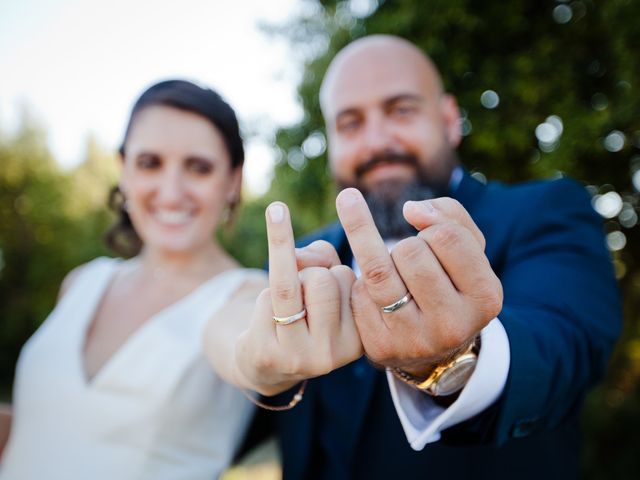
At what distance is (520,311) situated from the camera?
1432 millimetres

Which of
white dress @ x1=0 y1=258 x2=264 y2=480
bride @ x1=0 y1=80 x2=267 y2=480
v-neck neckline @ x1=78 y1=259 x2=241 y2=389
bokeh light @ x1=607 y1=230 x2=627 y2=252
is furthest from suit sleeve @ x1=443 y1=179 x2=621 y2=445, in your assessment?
bokeh light @ x1=607 y1=230 x2=627 y2=252

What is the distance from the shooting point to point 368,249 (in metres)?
0.90

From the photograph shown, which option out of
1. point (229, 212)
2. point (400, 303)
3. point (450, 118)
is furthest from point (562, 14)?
point (400, 303)

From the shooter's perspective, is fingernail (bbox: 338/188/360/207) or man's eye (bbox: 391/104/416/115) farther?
man's eye (bbox: 391/104/416/115)

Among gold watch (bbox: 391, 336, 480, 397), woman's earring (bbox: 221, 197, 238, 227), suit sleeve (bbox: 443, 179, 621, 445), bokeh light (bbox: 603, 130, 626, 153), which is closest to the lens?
gold watch (bbox: 391, 336, 480, 397)

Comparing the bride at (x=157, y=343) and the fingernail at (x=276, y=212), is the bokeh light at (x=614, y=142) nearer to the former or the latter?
the bride at (x=157, y=343)

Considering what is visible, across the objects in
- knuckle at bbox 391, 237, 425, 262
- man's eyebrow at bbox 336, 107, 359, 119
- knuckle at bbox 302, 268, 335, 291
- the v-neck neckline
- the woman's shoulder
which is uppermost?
man's eyebrow at bbox 336, 107, 359, 119

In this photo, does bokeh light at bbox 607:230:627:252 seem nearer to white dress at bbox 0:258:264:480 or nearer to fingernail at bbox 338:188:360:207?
white dress at bbox 0:258:264:480

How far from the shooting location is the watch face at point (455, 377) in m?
1.14

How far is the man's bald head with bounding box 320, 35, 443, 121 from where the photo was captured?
9.03 feet

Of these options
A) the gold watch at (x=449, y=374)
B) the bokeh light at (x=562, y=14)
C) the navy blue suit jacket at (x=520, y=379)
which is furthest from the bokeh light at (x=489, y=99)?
the gold watch at (x=449, y=374)

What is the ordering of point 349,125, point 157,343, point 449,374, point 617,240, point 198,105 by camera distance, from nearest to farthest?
point 449,374 < point 157,343 < point 198,105 < point 349,125 < point 617,240

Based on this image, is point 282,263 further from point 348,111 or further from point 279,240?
point 348,111

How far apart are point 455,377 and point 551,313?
553 millimetres
